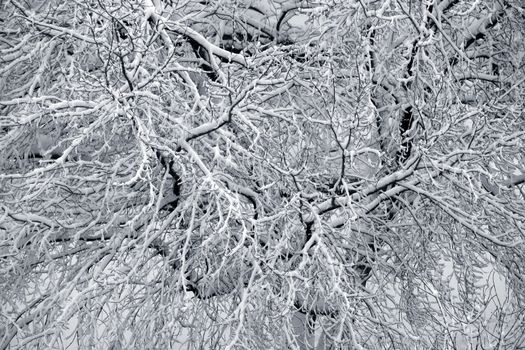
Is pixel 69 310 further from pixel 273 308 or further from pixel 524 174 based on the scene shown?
pixel 524 174

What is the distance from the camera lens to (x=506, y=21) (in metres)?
7.94

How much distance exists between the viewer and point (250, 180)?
664 centimetres

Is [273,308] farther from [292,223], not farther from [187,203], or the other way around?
[187,203]

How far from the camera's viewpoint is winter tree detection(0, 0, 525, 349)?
17.9 ft

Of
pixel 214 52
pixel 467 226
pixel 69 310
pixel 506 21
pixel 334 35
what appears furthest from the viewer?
pixel 506 21

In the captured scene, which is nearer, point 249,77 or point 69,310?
point 69,310

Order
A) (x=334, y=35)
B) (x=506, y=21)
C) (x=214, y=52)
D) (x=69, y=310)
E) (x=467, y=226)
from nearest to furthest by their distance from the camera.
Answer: (x=69, y=310)
(x=467, y=226)
(x=214, y=52)
(x=334, y=35)
(x=506, y=21)

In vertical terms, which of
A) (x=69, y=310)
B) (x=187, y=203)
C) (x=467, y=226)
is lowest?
(x=467, y=226)

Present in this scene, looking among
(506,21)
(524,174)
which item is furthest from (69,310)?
(506,21)

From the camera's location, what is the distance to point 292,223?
5805 mm

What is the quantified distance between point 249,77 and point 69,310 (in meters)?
2.47

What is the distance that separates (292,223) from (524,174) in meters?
2.54

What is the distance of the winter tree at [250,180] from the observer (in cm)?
544

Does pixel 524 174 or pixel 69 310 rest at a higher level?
pixel 69 310
